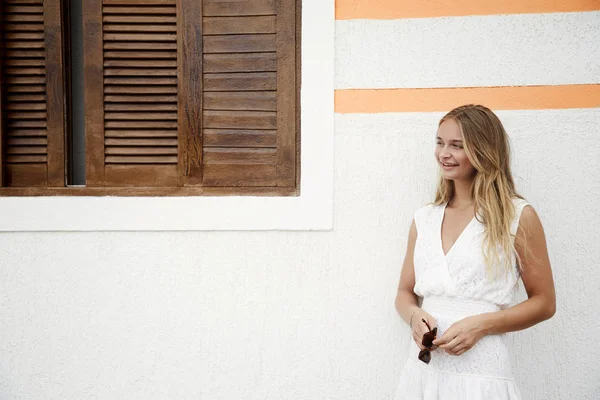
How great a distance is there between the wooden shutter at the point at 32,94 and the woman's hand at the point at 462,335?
81.6 inches

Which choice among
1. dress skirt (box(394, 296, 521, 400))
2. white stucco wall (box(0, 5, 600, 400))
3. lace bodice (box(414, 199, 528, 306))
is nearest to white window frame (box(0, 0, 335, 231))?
white stucco wall (box(0, 5, 600, 400))

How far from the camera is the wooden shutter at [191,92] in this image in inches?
106

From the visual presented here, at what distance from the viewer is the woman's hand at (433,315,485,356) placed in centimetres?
204

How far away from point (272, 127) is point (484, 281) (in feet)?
4.23

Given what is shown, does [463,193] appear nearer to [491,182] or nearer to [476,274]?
[491,182]

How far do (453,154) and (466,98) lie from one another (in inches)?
20.9

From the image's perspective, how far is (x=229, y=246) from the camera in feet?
8.79

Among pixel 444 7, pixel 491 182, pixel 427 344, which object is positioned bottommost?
pixel 427 344

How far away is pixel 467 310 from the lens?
7.04 feet

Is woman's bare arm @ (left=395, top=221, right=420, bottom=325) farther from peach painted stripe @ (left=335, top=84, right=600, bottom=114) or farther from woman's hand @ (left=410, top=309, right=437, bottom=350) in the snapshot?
peach painted stripe @ (left=335, top=84, right=600, bottom=114)

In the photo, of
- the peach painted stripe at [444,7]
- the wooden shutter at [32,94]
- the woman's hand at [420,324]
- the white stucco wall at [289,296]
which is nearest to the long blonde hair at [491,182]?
the woman's hand at [420,324]

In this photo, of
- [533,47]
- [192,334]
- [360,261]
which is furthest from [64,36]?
[533,47]

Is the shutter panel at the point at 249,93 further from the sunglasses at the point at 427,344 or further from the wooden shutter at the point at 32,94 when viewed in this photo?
the sunglasses at the point at 427,344

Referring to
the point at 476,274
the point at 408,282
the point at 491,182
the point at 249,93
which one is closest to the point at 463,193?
the point at 491,182
